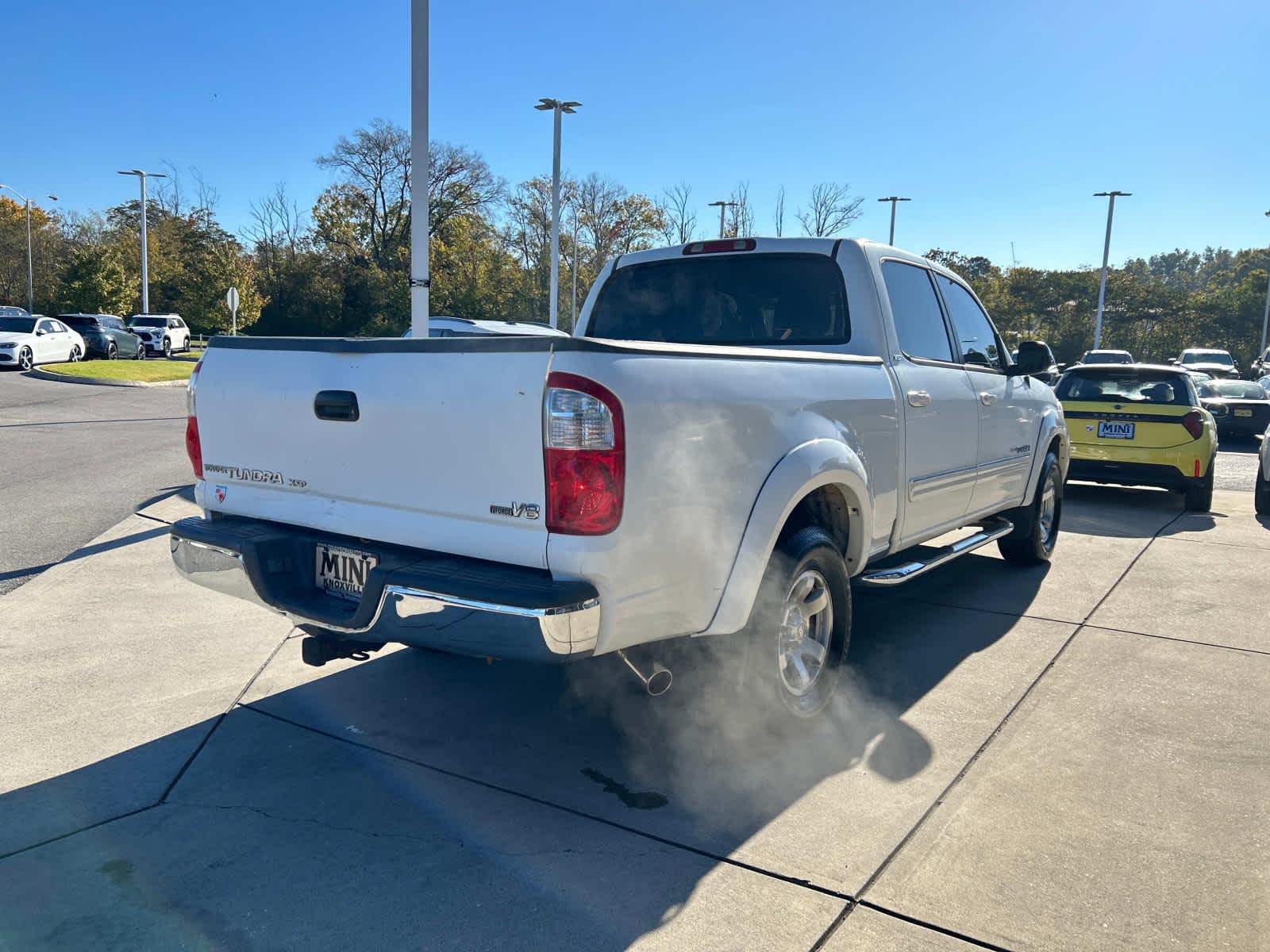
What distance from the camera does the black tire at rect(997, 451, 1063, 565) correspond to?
7.04 metres

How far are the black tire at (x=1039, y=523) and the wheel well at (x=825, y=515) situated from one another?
3144 mm

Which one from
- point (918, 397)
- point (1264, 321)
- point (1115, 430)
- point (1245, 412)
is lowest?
point (1245, 412)

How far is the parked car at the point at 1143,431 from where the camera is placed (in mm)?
10219

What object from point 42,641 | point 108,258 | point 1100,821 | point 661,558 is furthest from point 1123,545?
point 108,258

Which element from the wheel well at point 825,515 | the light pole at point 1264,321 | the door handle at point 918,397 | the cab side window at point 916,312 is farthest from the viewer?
the light pole at point 1264,321

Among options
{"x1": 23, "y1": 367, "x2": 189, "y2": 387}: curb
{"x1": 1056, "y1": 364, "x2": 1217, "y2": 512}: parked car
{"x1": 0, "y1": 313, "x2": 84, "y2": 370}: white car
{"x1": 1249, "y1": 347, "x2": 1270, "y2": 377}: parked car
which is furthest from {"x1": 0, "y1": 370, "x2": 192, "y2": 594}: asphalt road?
{"x1": 1249, "y1": 347, "x2": 1270, "y2": 377}: parked car

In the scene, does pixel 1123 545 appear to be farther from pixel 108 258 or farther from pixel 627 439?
pixel 108 258

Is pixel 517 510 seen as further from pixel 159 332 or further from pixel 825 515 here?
pixel 159 332

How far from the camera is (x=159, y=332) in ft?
127

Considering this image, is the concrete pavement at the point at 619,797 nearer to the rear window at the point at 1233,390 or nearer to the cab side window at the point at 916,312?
the cab side window at the point at 916,312

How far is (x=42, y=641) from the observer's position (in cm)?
518

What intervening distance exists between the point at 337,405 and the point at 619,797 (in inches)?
67.7

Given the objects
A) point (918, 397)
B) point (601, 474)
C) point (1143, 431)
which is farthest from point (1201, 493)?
point (601, 474)

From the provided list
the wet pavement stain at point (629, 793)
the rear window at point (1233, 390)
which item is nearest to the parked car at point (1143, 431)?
the wet pavement stain at point (629, 793)
